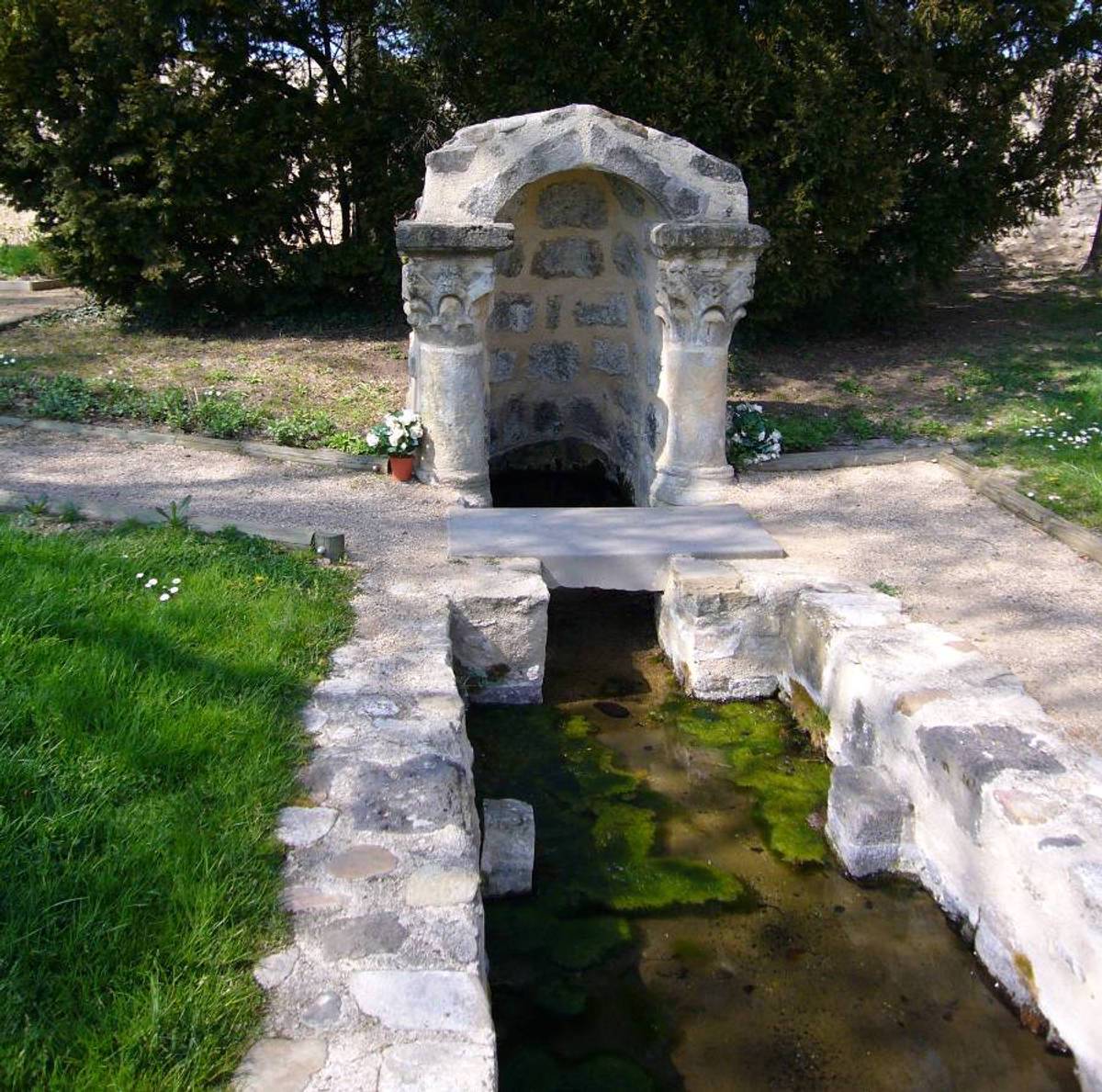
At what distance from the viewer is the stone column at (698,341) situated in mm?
5977

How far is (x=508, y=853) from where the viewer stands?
144 inches

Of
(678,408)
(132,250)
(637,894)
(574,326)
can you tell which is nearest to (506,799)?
(637,894)

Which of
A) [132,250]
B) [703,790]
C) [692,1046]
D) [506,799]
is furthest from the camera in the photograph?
[132,250]

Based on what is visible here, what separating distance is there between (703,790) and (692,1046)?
4.58 ft

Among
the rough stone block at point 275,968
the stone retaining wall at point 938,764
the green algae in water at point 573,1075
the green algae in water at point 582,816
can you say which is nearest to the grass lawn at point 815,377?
the stone retaining wall at point 938,764

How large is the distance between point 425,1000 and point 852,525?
424cm

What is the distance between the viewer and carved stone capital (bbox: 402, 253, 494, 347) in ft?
19.5

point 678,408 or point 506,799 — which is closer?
point 506,799

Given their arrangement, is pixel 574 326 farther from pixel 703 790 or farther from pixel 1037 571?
pixel 703 790

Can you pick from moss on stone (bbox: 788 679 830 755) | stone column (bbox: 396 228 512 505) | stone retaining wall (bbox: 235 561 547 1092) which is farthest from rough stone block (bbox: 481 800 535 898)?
stone column (bbox: 396 228 512 505)

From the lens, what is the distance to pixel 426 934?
2.72 m

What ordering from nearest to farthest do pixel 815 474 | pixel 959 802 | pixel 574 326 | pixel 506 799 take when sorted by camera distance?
1. pixel 959 802
2. pixel 506 799
3. pixel 815 474
4. pixel 574 326

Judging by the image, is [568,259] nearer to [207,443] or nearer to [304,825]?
[207,443]

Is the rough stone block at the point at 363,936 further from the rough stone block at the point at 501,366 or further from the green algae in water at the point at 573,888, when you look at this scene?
the rough stone block at the point at 501,366
